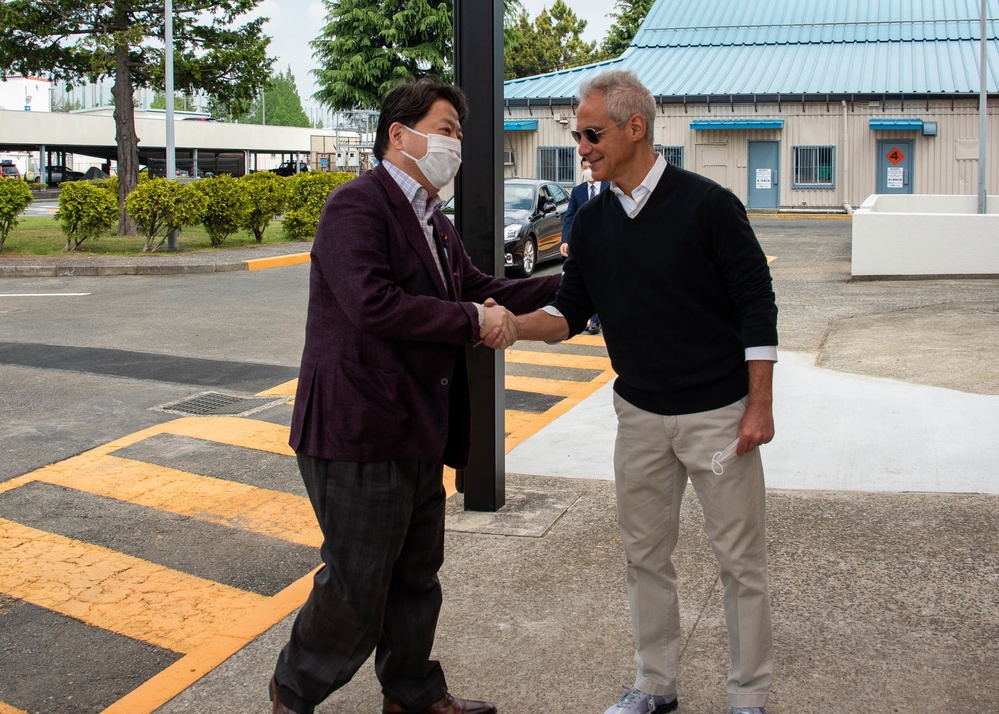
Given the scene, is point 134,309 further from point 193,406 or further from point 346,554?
point 346,554

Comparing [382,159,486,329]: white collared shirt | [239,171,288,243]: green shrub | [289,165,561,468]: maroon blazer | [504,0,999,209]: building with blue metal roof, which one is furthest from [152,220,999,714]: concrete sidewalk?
[504,0,999,209]: building with blue metal roof

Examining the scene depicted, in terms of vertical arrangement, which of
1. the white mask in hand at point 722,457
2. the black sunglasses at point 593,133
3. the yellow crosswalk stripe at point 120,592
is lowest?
the yellow crosswalk stripe at point 120,592

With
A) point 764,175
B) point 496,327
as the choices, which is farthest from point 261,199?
point 764,175

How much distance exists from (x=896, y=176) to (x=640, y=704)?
37858 millimetres

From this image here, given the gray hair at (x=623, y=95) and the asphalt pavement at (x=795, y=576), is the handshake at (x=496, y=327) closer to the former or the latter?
the gray hair at (x=623, y=95)

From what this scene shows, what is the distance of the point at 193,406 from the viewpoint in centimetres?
834

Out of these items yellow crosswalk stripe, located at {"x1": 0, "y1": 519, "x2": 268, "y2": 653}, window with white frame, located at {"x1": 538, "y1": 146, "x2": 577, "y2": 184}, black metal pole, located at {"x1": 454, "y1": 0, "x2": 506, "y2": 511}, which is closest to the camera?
yellow crosswalk stripe, located at {"x1": 0, "y1": 519, "x2": 268, "y2": 653}

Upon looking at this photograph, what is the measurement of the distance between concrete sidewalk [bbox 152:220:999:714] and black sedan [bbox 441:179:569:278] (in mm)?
9789

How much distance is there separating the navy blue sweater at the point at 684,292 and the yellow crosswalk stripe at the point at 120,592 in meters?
2.14

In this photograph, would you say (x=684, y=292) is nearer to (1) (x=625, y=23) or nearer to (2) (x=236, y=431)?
(2) (x=236, y=431)

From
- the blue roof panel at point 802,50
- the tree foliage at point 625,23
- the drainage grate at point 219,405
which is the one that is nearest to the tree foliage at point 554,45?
the tree foliage at point 625,23

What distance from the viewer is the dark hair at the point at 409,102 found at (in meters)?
3.26

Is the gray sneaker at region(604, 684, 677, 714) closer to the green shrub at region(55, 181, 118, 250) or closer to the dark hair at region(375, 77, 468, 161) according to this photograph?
the dark hair at region(375, 77, 468, 161)

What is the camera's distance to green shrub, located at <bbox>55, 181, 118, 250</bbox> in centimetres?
2002
